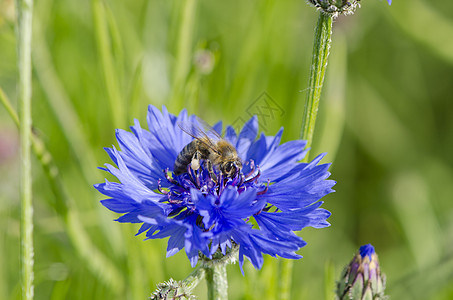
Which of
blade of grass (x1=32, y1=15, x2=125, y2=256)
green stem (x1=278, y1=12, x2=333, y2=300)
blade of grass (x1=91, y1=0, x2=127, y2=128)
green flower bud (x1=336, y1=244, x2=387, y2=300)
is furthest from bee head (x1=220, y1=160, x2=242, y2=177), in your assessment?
blade of grass (x1=32, y1=15, x2=125, y2=256)

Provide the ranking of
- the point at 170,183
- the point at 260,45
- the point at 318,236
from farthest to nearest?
the point at 318,236, the point at 260,45, the point at 170,183

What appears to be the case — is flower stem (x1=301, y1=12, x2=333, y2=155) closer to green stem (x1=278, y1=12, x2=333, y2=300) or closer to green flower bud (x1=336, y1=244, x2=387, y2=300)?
green stem (x1=278, y1=12, x2=333, y2=300)

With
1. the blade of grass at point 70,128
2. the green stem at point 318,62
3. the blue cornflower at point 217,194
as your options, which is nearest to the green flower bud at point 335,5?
the green stem at point 318,62

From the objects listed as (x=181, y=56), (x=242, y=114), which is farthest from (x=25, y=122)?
(x=242, y=114)

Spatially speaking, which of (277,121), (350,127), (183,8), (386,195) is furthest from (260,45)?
(386,195)

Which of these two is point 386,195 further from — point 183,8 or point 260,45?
point 183,8

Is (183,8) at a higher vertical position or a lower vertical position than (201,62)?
higher

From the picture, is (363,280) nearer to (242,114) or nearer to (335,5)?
(335,5)
